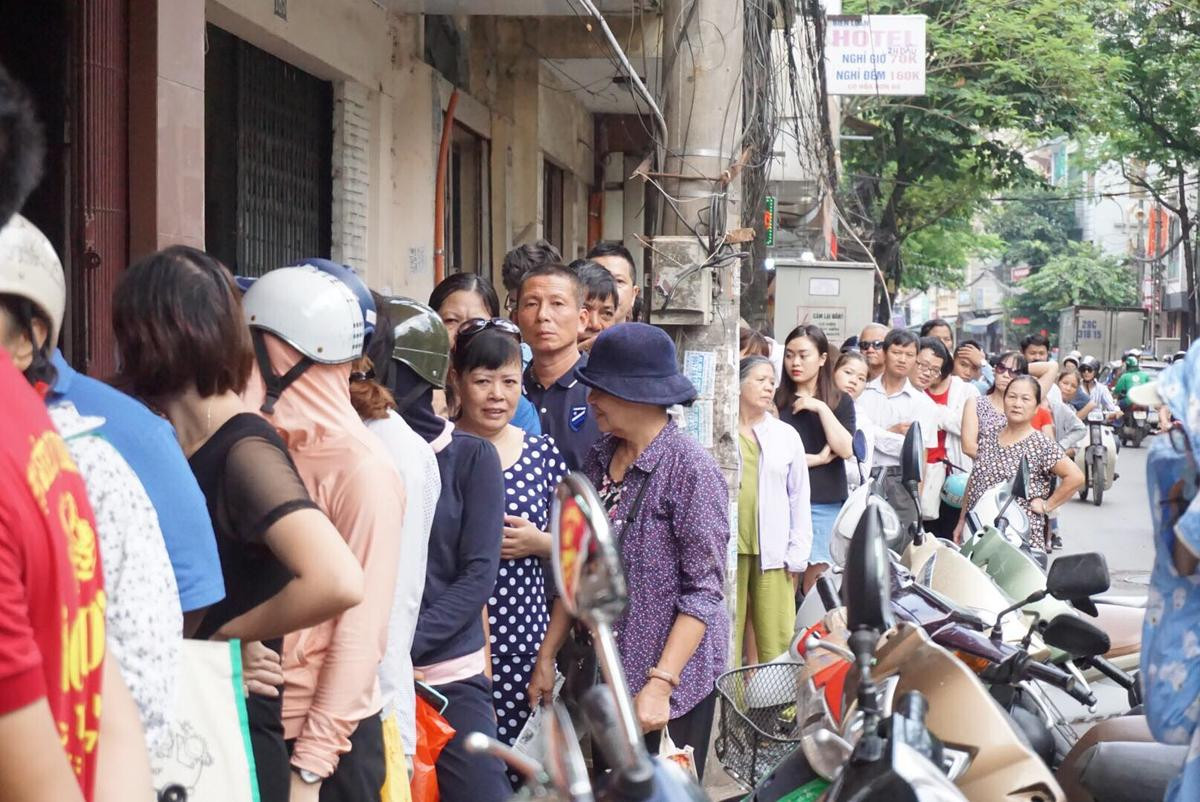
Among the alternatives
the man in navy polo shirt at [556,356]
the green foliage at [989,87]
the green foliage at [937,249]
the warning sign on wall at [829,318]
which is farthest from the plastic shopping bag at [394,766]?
the green foliage at [937,249]

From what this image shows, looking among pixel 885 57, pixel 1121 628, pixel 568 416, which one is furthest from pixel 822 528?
pixel 885 57

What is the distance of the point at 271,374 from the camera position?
10.2ft

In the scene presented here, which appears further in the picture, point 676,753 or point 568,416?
point 568,416

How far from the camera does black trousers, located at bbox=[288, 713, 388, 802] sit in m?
3.07

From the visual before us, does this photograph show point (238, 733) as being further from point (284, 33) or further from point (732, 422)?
point (284, 33)

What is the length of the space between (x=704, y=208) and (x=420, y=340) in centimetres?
211

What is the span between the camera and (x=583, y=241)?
16266 millimetres

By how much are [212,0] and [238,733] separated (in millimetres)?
4804

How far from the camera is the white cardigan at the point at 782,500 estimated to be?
21.3 feet

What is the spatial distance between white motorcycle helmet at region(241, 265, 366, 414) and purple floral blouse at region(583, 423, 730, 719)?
1117 mm

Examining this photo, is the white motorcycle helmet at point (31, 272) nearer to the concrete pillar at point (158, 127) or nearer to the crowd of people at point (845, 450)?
the concrete pillar at point (158, 127)

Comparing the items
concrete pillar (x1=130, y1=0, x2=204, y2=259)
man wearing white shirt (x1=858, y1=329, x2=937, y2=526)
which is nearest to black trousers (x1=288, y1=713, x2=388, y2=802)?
concrete pillar (x1=130, y1=0, x2=204, y2=259)

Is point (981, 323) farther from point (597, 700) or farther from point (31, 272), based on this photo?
point (597, 700)

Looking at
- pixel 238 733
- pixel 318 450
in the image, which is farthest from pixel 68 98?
pixel 238 733
